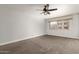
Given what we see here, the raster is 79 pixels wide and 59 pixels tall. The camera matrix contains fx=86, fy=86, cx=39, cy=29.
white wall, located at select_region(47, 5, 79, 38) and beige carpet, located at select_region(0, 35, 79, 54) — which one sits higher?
white wall, located at select_region(47, 5, 79, 38)

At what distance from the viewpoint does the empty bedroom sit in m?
1.41

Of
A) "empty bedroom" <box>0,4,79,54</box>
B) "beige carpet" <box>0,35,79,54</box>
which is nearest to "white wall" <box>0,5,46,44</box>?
"empty bedroom" <box>0,4,79,54</box>

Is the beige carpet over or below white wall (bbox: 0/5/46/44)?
below

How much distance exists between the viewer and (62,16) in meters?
1.45

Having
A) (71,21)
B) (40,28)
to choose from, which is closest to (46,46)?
(40,28)

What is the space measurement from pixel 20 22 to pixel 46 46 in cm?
60

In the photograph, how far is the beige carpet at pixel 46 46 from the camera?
144 cm

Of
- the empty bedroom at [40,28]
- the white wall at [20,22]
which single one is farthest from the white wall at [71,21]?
the white wall at [20,22]

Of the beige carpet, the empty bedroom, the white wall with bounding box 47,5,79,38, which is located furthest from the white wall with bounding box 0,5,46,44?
the white wall with bounding box 47,5,79,38

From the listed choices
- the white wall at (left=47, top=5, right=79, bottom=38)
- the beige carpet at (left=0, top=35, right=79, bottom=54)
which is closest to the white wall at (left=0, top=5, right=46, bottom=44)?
the beige carpet at (left=0, top=35, right=79, bottom=54)

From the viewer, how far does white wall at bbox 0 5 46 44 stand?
139cm

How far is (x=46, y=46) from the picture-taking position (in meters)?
1.47

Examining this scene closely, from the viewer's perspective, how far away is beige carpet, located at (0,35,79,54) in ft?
4.72

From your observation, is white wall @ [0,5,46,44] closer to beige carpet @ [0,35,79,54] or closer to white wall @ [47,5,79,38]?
beige carpet @ [0,35,79,54]
